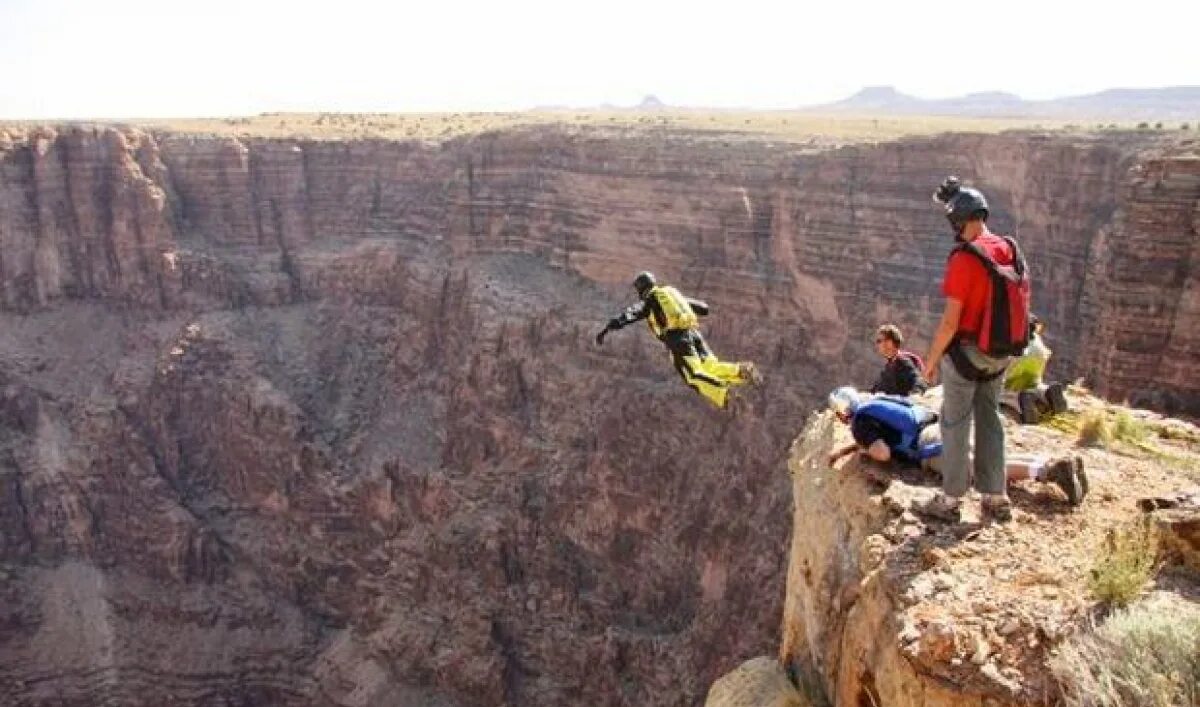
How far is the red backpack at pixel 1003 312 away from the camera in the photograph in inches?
323

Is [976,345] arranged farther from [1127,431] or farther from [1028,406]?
[1028,406]

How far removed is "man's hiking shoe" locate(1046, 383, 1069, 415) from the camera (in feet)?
41.9

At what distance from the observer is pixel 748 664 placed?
10812mm

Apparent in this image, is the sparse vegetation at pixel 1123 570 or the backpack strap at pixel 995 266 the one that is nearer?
the sparse vegetation at pixel 1123 570

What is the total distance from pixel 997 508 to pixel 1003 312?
159 cm

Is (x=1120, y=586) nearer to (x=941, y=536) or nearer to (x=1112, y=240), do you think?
(x=941, y=536)

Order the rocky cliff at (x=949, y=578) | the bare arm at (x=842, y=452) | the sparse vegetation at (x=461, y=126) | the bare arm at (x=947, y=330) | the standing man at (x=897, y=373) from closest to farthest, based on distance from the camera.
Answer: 1. the rocky cliff at (x=949, y=578)
2. the bare arm at (x=947, y=330)
3. the bare arm at (x=842, y=452)
4. the standing man at (x=897, y=373)
5. the sparse vegetation at (x=461, y=126)

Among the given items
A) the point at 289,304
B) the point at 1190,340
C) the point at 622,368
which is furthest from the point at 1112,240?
the point at 289,304

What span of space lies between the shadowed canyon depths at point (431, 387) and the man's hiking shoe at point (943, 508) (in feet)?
76.4

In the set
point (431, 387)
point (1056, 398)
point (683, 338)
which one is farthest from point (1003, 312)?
point (431, 387)

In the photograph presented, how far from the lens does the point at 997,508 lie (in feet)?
28.4

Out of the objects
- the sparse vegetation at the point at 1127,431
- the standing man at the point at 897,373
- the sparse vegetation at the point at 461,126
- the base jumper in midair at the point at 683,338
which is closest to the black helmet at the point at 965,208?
the standing man at the point at 897,373

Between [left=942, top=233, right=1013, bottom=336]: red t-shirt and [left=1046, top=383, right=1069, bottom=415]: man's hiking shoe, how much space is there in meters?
5.05

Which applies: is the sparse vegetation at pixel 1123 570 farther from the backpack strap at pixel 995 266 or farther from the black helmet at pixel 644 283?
the black helmet at pixel 644 283
